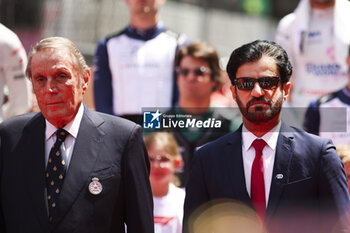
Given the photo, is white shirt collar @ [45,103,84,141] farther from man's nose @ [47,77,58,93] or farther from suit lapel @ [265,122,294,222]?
suit lapel @ [265,122,294,222]

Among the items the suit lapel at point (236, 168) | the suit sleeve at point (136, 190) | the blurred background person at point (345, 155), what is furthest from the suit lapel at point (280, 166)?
the blurred background person at point (345, 155)

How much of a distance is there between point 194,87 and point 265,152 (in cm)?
187

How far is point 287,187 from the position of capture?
11.2ft

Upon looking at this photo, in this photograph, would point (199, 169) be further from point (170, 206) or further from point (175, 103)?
point (175, 103)

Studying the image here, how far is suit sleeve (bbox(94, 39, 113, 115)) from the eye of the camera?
5848mm

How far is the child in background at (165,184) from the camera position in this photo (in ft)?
15.2

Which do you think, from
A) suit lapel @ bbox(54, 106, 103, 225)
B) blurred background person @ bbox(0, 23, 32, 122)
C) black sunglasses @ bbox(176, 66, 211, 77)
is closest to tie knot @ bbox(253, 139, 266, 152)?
suit lapel @ bbox(54, 106, 103, 225)

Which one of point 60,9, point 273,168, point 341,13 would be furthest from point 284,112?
point 60,9

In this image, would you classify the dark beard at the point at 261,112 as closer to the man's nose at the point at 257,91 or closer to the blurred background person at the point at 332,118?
the man's nose at the point at 257,91

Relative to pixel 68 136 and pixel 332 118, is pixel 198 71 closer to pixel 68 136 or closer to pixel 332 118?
pixel 332 118

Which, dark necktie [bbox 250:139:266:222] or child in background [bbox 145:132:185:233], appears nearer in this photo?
dark necktie [bbox 250:139:266:222]

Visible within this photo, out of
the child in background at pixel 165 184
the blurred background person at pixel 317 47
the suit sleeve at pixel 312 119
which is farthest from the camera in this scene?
the blurred background person at pixel 317 47

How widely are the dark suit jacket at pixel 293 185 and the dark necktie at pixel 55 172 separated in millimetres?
659

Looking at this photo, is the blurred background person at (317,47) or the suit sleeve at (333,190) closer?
the suit sleeve at (333,190)
